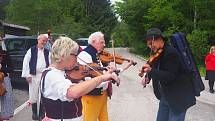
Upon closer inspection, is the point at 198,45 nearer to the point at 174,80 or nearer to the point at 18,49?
the point at 18,49

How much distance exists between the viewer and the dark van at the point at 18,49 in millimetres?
14180

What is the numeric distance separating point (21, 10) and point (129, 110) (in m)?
32.6

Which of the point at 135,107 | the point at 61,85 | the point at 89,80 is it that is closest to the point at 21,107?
the point at 135,107

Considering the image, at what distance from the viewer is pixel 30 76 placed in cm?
901

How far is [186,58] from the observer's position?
18.9 ft

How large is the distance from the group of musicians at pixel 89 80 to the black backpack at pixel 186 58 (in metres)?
0.08

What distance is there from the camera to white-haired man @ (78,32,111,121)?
20.0ft

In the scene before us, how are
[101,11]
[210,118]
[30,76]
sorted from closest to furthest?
[30,76]
[210,118]
[101,11]

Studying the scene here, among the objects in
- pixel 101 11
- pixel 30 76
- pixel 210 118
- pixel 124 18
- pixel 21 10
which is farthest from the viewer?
pixel 101 11

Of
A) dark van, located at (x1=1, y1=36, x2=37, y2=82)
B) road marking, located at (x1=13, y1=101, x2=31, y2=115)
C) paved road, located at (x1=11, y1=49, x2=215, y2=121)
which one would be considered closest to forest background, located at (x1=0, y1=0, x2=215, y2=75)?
paved road, located at (x1=11, y1=49, x2=215, y2=121)

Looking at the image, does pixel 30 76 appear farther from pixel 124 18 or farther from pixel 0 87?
pixel 124 18

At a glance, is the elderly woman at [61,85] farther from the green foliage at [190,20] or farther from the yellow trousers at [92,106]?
the green foliage at [190,20]

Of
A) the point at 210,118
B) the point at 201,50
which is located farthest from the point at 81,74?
the point at 201,50

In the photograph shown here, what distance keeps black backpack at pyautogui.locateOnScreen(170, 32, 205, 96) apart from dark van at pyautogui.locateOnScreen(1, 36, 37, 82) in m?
9.00
